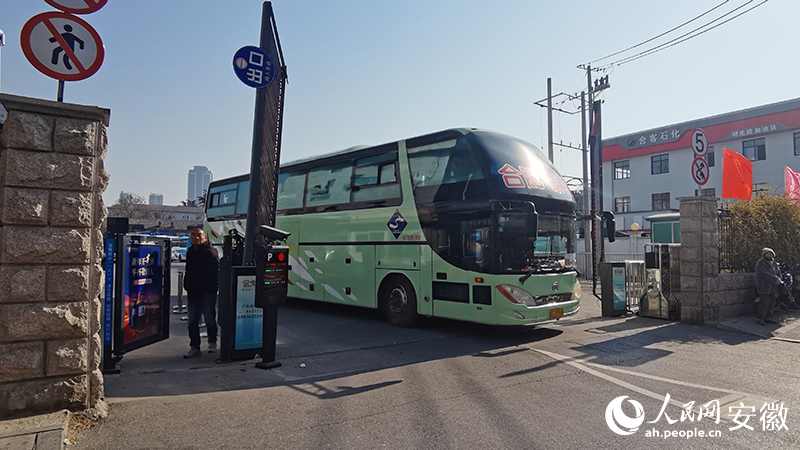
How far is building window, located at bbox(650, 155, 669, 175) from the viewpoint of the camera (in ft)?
138

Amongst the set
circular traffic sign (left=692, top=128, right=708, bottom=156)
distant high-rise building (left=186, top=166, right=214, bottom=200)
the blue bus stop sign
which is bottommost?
circular traffic sign (left=692, top=128, right=708, bottom=156)

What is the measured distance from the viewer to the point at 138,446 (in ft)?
13.7

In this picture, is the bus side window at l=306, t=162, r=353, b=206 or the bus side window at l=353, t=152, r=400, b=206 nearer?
the bus side window at l=353, t=152, r=400, b=206

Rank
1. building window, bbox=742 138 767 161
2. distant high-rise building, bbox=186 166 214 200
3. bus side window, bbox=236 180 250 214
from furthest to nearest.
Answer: distant high-rise building, bbox=186 166 214 200
building window, bbox=742 138 767 161
bus side window, bbox=236 180 250 214

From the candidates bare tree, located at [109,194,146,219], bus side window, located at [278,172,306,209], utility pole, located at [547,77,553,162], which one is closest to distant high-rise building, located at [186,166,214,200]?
bare tree, located at [109,194,146,219]

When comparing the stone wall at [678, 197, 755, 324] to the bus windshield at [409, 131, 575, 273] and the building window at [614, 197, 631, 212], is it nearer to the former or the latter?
the bus windshield at [409, 131, 575, 273]

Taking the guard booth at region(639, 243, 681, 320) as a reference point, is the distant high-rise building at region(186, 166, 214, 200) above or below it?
above

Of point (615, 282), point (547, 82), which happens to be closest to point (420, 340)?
point (615, 282)

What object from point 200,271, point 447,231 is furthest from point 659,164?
point 200,271

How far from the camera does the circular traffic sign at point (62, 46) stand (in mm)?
4582

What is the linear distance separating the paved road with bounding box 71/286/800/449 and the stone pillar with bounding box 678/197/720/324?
3.66 feet

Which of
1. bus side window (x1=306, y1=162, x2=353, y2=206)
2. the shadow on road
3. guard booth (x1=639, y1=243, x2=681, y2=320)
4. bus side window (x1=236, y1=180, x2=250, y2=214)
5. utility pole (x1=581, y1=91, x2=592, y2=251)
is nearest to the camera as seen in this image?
the shadow on road

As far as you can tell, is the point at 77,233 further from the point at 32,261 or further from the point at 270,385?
the point at 270,385

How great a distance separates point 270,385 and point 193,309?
2102mm
